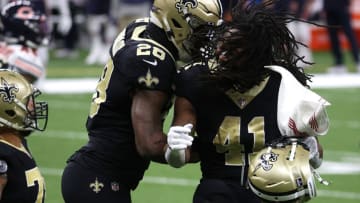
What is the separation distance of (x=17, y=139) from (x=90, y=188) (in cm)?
43

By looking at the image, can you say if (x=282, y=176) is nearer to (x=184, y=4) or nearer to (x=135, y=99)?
(x=135, y=99)

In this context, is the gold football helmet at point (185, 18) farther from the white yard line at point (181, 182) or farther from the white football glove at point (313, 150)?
the white yard line at point (181, 182)

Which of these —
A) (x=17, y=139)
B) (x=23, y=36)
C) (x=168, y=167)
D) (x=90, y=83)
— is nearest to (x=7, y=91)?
(x=17, y=139)

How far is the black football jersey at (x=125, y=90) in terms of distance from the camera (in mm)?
4863

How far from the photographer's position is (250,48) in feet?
15.3

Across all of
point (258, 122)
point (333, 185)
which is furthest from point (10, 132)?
point (333, 185)

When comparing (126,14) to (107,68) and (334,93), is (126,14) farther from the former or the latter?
(107,68)

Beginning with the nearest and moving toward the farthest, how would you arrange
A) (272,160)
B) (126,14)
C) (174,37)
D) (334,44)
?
1. (272,160)
2. (174,37)
3. (334,44)
4. (126,14)

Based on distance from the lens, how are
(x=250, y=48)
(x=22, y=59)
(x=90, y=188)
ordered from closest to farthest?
(x=250, y=48) → (x=90, y=188) → (x=22, y=59)

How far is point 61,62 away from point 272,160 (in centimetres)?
1427

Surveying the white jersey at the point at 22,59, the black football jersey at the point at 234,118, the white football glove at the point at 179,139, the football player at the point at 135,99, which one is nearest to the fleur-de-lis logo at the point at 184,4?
the football player at the point at 135,99

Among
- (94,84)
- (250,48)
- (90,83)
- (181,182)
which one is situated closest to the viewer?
(250,48)

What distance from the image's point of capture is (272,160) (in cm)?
418

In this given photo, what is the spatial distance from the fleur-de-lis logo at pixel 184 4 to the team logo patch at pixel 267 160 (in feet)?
3.42
